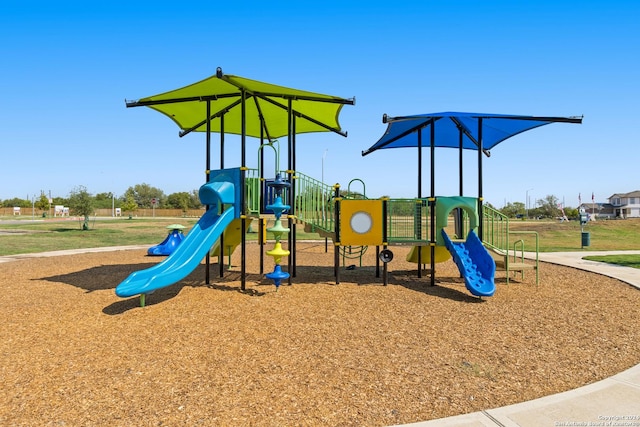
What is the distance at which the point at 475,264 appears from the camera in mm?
9414

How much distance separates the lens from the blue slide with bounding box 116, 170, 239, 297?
734 centimetres

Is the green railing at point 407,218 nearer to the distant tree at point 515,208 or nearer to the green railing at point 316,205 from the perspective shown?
the green railing at point 316,205

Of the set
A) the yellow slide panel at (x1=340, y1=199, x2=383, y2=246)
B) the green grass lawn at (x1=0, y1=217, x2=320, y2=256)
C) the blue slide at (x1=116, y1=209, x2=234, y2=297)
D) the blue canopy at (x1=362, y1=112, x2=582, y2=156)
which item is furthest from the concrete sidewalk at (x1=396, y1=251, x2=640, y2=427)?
the green grass lawn at (x1=0, y1=217, x2=320, y2=256)

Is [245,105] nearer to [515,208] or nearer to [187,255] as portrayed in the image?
[187,255]

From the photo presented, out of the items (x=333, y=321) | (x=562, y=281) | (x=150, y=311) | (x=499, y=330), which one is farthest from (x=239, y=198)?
(x=562, y=281)

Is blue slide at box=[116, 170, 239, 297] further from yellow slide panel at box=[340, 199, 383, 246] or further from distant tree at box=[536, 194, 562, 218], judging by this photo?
distant tree at box=[536, 194, 562, 218]

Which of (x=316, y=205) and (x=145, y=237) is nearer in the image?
(x=316, y=205)

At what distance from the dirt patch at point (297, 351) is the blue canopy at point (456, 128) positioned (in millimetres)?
4243

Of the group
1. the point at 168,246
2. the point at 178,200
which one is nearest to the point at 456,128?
the point at 168,246

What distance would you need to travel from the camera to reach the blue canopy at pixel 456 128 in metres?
9.56

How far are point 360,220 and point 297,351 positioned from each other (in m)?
5.37

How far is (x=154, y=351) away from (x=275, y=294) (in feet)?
11.8

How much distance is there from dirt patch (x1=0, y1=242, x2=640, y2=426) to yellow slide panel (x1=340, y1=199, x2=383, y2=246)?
4.48 ft

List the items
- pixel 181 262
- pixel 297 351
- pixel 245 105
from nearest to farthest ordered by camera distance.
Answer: pixel 297 351
pixel 181 262
pixel 245 105
